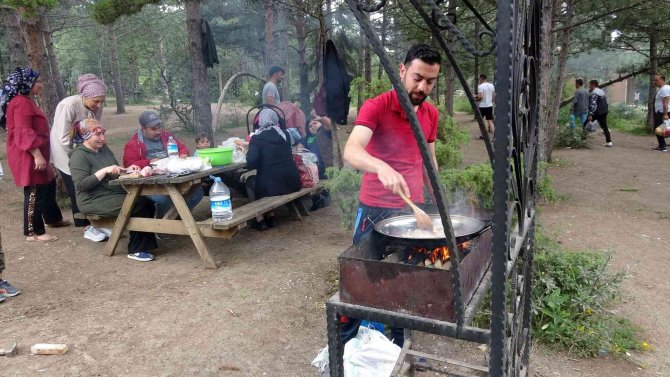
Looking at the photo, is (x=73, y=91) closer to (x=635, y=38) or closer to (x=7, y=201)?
(x=7, y=201)

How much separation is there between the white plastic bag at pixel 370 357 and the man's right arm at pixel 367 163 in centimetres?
91

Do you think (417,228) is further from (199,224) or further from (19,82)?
(19,82)

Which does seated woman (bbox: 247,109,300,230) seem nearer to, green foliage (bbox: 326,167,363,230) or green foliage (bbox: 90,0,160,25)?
green foliage (bbox: 326,167,363,230)

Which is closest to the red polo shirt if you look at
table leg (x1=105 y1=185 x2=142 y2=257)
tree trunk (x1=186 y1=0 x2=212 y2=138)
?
table leg (x1=105 y1=185 x2=142 y2=257)

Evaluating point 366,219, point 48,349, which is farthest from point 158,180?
point 366,219

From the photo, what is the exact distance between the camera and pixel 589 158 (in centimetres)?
1042

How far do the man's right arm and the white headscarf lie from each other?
3.24 meters

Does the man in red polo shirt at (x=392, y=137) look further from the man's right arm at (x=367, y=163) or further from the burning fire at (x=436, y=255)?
the burning fire at (x=436, y=255)

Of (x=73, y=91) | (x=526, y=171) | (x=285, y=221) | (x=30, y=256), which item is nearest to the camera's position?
(x=526, y=171)

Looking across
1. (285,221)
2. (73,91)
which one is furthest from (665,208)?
(73,91)

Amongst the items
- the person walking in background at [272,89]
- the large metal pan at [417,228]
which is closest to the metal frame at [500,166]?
the large metal pan at [417,228]

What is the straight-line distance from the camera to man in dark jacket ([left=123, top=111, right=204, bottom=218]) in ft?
17.3

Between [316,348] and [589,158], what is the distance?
31.2 feet

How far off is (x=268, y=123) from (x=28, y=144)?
2612 mm
